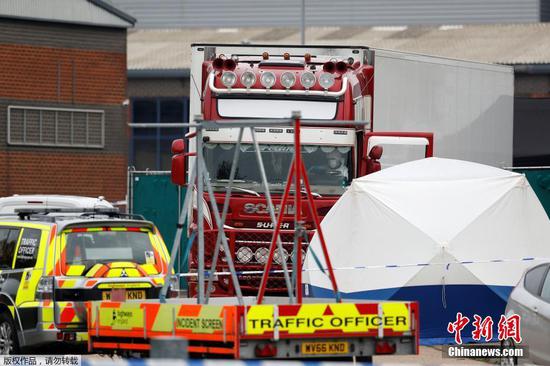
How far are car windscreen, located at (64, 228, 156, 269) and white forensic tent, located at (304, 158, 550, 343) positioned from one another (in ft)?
8.91

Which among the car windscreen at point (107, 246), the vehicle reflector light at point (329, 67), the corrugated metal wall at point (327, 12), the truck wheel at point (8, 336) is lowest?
the truck wheel at point (8, 336)

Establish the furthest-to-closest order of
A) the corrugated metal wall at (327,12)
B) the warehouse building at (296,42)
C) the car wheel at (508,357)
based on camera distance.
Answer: the corrugated metal wall at (327,12) < the warehouse building at (296,42) < the car wheel at (508,357)

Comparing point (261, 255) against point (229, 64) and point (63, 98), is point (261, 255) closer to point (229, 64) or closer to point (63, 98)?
point (229, 64)

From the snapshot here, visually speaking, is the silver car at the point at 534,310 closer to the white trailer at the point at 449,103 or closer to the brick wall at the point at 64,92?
the white trailer at the point at 449,103

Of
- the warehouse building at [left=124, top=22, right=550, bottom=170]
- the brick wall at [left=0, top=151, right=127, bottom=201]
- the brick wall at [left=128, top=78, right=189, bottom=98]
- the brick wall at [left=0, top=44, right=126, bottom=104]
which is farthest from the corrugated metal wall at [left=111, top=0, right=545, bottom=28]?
the brick wall at [left=0, top=151, right=127, bottom=201]

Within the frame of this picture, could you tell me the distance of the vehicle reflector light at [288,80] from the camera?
19.4 meters

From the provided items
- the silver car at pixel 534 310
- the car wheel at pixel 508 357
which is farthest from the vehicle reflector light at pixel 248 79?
the car wheel at pixel 508 357

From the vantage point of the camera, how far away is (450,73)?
78.0 ft

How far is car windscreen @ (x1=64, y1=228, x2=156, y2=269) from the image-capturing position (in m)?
15.6

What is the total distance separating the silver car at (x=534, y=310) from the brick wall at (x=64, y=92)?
89.0 ft

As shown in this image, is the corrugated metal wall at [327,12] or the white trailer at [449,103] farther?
the corrugated metal wall at [327,12]

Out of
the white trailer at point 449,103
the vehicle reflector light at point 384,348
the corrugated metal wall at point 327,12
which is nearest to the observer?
the vehicle reflector light at point 384,348

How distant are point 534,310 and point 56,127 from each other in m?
29.3

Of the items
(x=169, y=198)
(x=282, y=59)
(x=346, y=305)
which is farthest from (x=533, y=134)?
(x=346, y=305)
